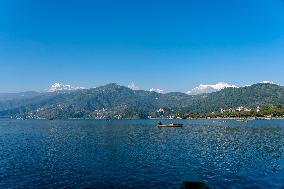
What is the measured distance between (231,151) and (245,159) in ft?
55.6

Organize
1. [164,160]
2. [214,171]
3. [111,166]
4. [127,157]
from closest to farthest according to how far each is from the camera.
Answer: [214,171]
[111,166]
[164,160]
[127,157]

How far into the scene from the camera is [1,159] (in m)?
87.2

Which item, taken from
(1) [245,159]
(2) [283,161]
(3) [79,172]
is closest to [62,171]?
(3) [79,172]

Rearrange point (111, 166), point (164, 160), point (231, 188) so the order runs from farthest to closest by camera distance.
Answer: point (164, 160), point (111, 166), point (231, 188)

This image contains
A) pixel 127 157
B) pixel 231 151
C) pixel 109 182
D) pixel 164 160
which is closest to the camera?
pixel 109 182

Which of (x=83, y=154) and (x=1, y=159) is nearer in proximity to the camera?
(x=1, y=159)

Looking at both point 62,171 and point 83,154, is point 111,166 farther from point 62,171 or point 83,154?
point 83,154

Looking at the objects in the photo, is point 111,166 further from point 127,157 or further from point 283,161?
point 283,161

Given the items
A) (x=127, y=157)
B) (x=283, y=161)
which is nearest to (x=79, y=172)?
(x=127, y=157)

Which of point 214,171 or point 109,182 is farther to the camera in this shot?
point 214,171

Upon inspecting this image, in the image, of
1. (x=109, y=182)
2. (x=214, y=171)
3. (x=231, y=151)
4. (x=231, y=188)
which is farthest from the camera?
(x=231, y=151)

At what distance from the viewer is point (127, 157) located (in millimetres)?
89312

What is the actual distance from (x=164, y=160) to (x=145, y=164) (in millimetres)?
7880

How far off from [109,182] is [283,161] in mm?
47179
